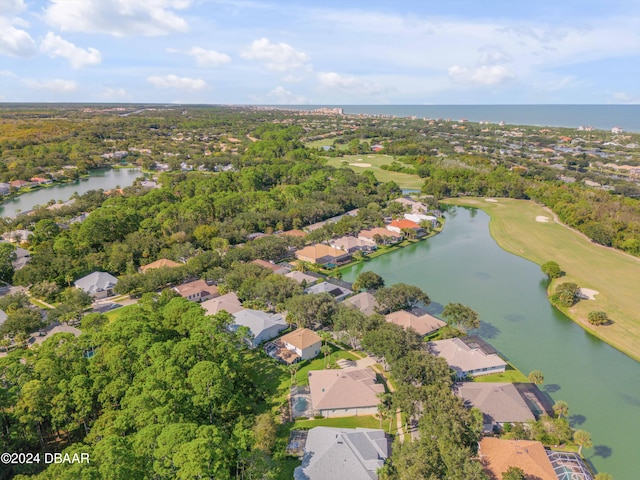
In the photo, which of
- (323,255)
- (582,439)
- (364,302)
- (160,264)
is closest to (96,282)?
(160,264)

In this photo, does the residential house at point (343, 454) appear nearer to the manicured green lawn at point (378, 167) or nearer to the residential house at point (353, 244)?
the residential house at point (353, 244)

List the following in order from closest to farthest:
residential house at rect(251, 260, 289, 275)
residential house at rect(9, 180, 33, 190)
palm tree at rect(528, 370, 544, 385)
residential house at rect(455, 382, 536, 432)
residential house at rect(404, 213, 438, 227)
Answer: residential house at rect(455, 382, 536, 432)
palm tree at rect(528, 370, 544, 385)
residential house at rect(251, 260, 289, 275)
residential house at rect(404, 213, 438, 227)
residential house at rect(9, 180, 33, 190)

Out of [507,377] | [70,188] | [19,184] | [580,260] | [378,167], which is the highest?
[378,167]

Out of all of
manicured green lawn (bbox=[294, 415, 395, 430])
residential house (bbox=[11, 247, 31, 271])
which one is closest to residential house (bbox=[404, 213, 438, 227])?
manicured green lawn (bbox=[294, 415, 395, 430])

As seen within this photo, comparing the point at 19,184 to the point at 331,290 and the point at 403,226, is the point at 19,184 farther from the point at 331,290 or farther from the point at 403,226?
the point at 331,290

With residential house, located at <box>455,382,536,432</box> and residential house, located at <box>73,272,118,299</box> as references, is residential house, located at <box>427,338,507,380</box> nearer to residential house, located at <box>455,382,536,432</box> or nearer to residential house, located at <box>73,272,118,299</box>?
residential house, located at <box>455,382,536,432</box>

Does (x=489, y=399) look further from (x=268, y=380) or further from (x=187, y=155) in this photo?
(x=187, y=155)

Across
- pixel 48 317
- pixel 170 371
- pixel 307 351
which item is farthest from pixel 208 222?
pixel 170 371
